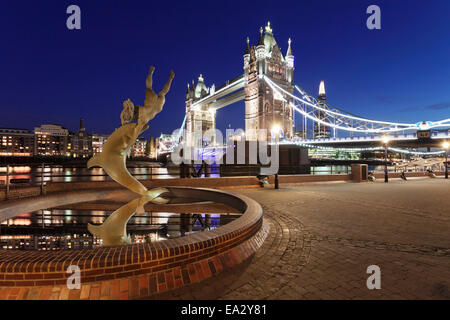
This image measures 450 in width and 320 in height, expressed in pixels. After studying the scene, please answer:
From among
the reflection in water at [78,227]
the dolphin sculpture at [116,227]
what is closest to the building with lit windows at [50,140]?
the reflection in water at [78,227]

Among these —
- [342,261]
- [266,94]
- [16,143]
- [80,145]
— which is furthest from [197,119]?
[342,261]

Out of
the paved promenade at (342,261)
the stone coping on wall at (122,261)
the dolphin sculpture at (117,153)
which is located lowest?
the paved promenade at (342,261)

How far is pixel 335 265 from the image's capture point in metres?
2.86

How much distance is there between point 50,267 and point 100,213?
131 inches

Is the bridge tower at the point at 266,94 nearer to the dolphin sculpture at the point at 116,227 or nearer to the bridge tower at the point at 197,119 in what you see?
the bridge tower at the point at 197,119

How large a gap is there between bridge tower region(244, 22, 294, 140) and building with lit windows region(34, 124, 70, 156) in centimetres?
10462

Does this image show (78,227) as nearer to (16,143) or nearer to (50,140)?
(16,143)

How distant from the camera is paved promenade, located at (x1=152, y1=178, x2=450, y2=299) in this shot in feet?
7.53

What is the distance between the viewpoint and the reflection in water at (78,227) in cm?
337

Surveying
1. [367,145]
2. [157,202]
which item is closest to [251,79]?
[367,145]

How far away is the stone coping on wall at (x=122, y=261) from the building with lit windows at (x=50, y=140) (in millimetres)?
133229

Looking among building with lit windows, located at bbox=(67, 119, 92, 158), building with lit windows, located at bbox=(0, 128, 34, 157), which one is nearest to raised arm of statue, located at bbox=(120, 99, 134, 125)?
building with lit windows, located at bbox=(0, 128, 34, 157)

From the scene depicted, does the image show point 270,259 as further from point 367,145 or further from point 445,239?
point 367,145

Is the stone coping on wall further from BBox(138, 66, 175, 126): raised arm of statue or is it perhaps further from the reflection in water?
BBox(138, 66, 175, 126): raised arm of statue
